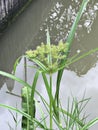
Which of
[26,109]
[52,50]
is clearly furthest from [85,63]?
[52,50]

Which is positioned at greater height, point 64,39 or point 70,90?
point 64,39

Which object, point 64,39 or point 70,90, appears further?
point 64,39

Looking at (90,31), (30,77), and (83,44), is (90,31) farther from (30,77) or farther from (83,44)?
(30,77)

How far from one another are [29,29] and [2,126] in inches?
74.8

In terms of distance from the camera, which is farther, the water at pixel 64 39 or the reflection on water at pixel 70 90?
the water at pixel 64 39

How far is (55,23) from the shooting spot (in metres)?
4.36

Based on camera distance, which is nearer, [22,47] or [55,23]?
[22,47]

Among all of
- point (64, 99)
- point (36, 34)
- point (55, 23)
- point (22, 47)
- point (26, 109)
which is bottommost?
point (26, 109)

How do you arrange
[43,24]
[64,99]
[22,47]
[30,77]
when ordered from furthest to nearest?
1. [43,24]
2. [22,47]
3. [30,77]
4. [64,99]

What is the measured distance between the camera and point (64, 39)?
3984 mm

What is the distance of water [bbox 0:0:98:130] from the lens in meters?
2.84

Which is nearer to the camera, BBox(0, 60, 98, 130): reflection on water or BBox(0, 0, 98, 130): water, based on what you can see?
BBox(0, 60, 98, 130): reflection on water

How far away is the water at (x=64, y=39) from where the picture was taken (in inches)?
112

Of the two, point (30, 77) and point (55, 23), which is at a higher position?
point (55, 23)
